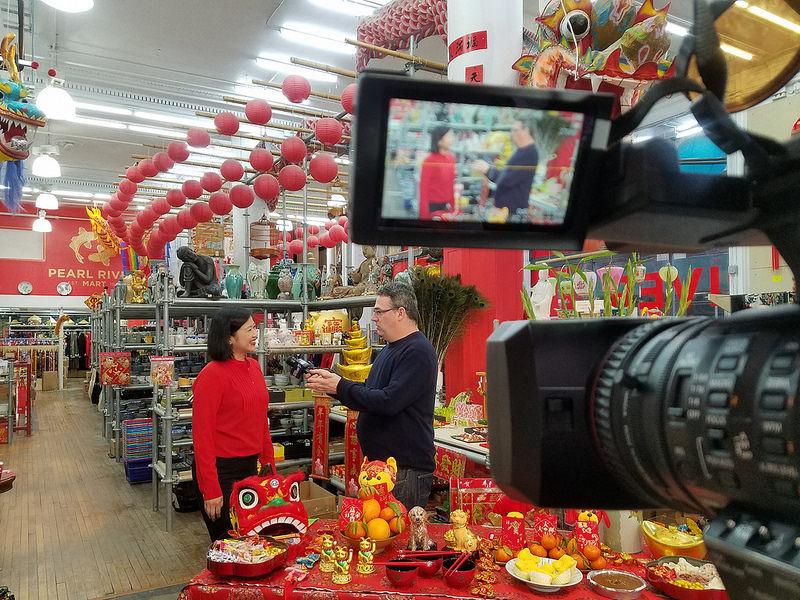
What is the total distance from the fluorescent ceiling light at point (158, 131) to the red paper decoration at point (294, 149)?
431 cm

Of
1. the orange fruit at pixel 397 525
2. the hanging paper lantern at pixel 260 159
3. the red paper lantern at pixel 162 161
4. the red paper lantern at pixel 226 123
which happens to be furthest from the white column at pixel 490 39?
the red paper lantern at pixel 162 161

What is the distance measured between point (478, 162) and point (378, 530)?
1.73 metres

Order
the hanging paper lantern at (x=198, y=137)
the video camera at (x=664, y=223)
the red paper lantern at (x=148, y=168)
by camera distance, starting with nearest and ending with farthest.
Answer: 1. the video camera at (x=664, y=223)
2. the hanging paper lantern at (x=198, y=137)
3. the red paper lantern at (x=148, y=168)

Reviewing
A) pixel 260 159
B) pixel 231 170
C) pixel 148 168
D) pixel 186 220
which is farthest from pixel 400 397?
pixel 186 220

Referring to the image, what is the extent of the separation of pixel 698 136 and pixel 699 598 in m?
1.53

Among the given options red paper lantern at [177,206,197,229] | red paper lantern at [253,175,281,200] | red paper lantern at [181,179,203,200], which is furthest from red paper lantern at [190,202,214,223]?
red paper lantern at [253,175,281,200]

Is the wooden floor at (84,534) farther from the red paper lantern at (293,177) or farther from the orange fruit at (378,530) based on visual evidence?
the red paper lantern at (293,177)

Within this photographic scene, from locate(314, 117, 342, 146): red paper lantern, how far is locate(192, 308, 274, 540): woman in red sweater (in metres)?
2.72

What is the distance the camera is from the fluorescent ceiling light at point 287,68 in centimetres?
661

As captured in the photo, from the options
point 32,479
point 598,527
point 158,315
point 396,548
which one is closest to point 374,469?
point 396,548

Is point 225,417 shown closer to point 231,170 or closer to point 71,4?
point 71,4

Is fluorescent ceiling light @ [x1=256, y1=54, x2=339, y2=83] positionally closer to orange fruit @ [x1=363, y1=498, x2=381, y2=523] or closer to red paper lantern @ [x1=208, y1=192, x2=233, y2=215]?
red paper lantern @ [x1=208, y1=192, x2=233, y2=215]

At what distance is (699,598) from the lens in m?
1.58

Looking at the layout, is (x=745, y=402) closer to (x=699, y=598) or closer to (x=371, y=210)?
(x=371, y=210)
